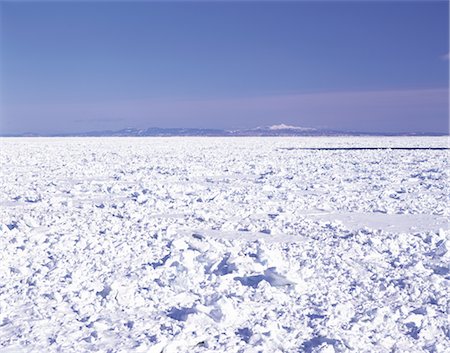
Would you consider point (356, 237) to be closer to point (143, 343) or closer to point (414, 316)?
Result: point (414, 316)

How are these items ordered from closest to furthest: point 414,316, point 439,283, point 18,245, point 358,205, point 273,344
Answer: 1. point 273,344
2. point 414,316
3. point 439,283
4. point 18,245
5. point 358,205

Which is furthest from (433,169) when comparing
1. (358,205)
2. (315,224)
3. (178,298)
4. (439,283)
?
(178,298)

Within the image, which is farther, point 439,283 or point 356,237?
point 356,237

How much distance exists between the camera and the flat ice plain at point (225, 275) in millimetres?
4453

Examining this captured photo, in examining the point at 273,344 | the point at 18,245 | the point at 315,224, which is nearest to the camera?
the point at 273,344

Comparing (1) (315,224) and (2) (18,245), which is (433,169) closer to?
(1) (315,224)

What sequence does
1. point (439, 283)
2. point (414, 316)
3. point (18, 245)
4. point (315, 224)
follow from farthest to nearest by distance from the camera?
point (315, 224)
point (18, 245)
point (439, 283)
point (414, 316)

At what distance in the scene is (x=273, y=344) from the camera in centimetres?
427

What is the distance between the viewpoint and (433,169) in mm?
18438

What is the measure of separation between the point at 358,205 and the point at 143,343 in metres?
6.94

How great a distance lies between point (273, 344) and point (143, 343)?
3.16ft

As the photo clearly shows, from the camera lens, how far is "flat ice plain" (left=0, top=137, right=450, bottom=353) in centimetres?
445

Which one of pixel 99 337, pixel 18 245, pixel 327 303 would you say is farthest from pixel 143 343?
pixel 18 245

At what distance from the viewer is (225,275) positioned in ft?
19.0
